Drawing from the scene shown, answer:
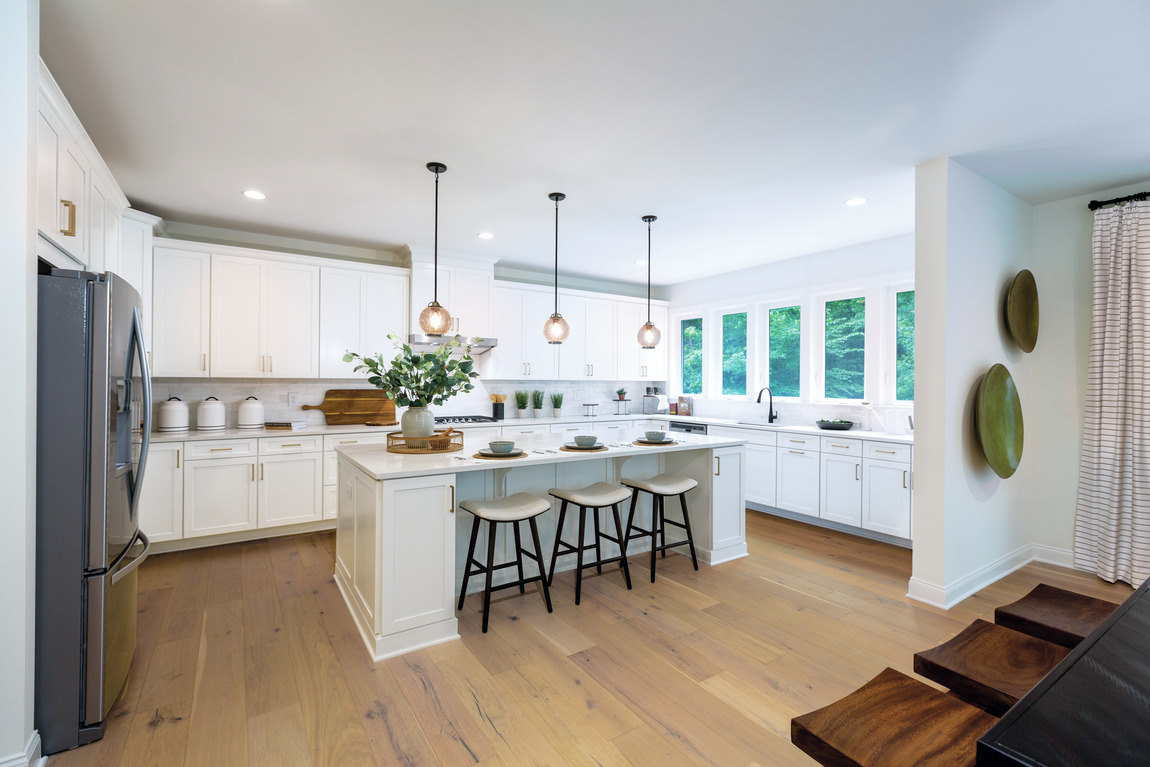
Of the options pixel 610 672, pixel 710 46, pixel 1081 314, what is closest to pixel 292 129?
pixel 710 46

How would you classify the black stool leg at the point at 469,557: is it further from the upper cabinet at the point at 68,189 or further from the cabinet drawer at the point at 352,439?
the upper cabinet at the point at 68,189

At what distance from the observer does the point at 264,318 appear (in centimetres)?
448

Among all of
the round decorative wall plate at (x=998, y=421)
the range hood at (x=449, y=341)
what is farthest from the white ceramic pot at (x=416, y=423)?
the round decorative wall plate at (x=998, y=421)

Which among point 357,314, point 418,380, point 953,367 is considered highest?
point 357,314

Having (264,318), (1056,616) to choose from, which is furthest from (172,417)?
(1056,616)

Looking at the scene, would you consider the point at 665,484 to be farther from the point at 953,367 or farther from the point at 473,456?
the point at 953,367

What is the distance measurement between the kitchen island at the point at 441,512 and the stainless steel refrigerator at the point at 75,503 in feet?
3.21

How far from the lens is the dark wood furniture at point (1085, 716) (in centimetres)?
64

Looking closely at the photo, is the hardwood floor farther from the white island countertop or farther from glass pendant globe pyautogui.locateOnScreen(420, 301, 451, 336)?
glass pendant globe pyautogui.locateOnScreen(420, 301, 451, 336)

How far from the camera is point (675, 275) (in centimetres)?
639

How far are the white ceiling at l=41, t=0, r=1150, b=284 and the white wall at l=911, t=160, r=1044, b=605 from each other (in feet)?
0.79

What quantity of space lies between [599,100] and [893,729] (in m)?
2.51

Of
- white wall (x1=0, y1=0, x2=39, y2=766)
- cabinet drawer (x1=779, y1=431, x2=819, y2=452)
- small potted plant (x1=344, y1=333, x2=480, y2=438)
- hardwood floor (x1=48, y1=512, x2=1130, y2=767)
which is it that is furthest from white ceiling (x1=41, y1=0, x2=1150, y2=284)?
hardwood floor (x1=48, y1=512, x2=1130, y2=767)

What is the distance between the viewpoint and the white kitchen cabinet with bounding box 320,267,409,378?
475 centimetres
